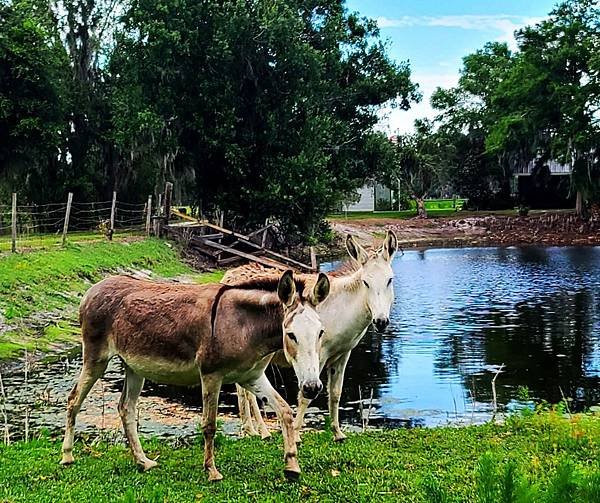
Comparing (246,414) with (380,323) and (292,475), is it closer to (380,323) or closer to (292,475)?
(380,323)

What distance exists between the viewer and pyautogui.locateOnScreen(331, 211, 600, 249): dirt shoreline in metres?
46.2

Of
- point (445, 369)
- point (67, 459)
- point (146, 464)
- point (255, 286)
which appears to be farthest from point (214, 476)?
point (445, 369)

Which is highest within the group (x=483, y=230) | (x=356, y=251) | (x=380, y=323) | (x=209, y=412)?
(x=356, y=251)

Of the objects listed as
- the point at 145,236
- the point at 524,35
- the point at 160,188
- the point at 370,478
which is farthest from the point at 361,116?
the point at 370,478

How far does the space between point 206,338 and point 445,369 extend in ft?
26.9

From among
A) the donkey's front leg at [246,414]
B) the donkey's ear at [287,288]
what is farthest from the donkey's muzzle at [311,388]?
the donkey's front leg at [246,414]

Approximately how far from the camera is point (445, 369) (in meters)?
13.8

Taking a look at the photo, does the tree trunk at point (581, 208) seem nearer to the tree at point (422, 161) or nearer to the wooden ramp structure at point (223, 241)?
the tree at point (422, 161)

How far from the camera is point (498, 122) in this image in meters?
51.7

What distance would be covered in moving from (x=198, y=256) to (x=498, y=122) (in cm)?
3007

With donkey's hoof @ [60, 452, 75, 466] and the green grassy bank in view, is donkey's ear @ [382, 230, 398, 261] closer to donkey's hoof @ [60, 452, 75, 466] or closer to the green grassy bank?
donkey's hoof @ [60, 452, 75, 466]

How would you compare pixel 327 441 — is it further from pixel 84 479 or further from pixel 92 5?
pixel 92 5

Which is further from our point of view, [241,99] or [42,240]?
[241,99]

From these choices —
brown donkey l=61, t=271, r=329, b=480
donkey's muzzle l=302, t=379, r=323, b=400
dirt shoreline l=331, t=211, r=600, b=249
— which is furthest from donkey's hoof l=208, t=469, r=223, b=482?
dirt shoreline l=331, t=211, r=600, b=249
